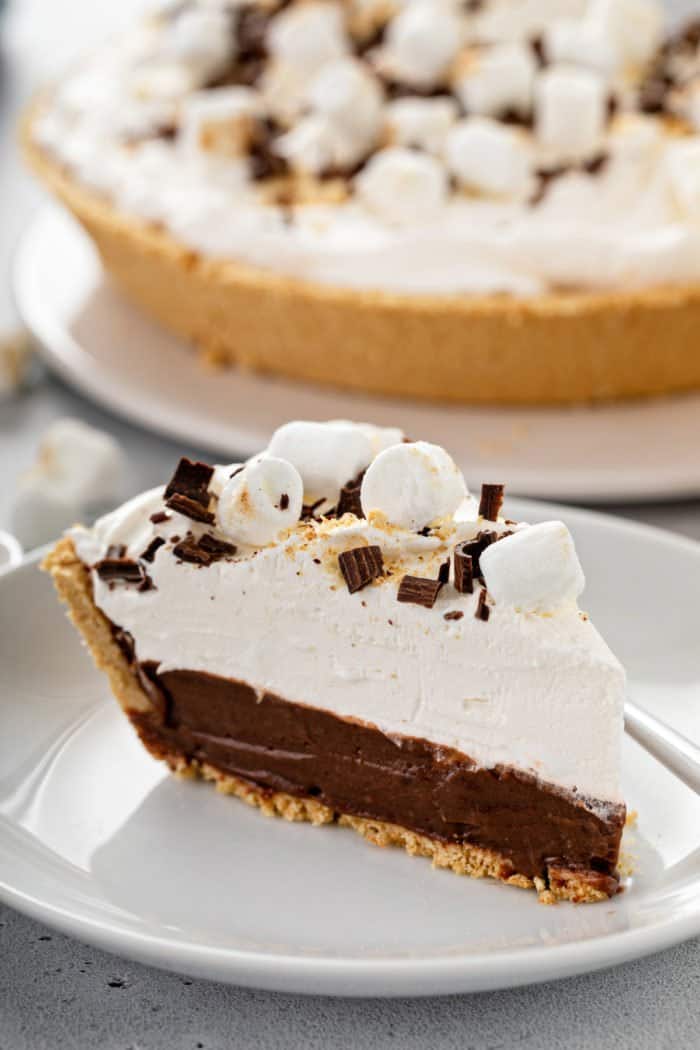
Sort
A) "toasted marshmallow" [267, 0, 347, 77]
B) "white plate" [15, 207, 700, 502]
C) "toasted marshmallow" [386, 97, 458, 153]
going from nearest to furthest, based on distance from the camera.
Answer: "white plate" [15, 207, 700, 502], "toasted marshmallow" [386, 97, 458, 153], "toasted marshmallow" [267, 0, 347, 77]

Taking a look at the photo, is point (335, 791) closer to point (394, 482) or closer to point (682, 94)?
point (394, 482)

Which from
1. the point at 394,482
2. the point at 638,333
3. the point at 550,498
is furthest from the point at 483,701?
the point at 638,333

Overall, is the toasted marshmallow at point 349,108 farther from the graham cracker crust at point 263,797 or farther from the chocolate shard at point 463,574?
the chocolate shard at point 463,574

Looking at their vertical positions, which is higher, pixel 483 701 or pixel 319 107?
pixel 319 107

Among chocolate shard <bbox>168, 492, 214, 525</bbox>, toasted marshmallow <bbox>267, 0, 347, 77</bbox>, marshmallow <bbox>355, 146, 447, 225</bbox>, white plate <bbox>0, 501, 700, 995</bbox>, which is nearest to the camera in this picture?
white plate <bbox>0, 501, 700, 995</bbox>

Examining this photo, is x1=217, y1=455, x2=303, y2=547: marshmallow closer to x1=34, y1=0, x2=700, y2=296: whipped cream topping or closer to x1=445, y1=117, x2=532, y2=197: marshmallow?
x1=34, y1=0, x2=700, y2=296: whipped cream topping

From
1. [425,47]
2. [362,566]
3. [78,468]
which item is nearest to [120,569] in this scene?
[362,566]

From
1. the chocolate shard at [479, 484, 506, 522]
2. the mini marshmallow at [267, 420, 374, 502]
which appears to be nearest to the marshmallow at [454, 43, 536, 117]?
the mini marshmallow at [267, 420, 374, 502]

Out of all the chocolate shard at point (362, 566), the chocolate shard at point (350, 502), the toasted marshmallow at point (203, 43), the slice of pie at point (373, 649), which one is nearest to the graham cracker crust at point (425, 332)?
the toasted marshmallow at point (203, 43)
